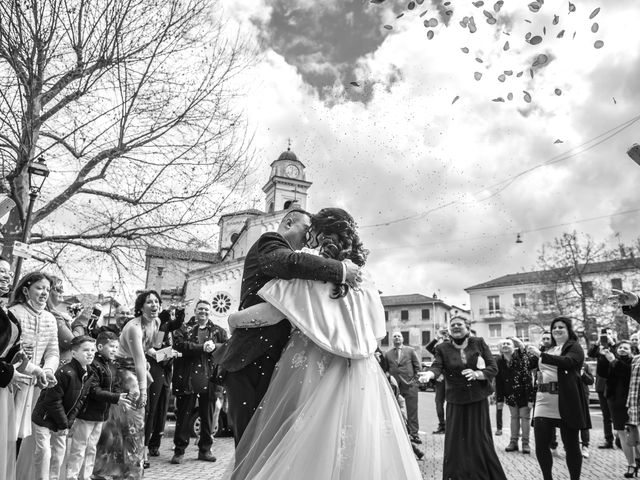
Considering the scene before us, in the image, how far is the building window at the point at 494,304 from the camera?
66569 millimetres

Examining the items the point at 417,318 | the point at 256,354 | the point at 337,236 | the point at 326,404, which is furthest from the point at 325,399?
the point at 417,318

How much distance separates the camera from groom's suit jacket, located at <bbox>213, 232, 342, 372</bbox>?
8.66 ft

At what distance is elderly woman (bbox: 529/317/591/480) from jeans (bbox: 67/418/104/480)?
4.73 metres

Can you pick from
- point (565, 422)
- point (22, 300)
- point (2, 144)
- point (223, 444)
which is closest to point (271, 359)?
point (22, 300)

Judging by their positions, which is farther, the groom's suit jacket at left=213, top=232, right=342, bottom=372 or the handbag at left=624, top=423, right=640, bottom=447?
the handbag at left=624, top=423, right=640, bottom=447

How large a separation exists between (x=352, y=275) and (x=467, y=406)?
3.95 m

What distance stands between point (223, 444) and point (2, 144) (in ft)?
28.5

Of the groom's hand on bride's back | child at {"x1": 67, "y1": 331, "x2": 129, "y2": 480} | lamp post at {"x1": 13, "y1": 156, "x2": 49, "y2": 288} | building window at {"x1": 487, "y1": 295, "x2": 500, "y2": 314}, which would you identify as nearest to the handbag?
the groom's hand on bride's back

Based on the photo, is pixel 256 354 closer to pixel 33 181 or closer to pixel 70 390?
pixel 70 390

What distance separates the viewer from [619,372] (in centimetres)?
820

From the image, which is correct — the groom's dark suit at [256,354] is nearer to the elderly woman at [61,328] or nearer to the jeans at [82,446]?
the jeans at [82,446]

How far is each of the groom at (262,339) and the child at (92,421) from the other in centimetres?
279

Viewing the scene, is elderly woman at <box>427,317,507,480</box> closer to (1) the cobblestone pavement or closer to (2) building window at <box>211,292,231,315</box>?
(1) the cobblestone pavement

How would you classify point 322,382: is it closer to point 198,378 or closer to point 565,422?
point 565,422
